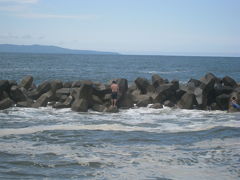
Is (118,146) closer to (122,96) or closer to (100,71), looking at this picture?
(122,96)

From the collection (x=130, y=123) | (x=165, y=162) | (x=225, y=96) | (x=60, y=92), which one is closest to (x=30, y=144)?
(x=165, y=162)

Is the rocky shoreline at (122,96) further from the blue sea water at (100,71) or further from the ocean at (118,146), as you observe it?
the blue sea water at (100,71)

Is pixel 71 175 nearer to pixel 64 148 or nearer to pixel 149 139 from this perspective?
pixel 64 148

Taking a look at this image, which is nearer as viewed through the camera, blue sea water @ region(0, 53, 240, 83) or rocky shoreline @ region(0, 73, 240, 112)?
rocky shoreline @ region(0, 73, 240, 112)

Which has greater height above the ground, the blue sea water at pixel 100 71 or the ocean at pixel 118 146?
the blue sea water at pixel 100 71

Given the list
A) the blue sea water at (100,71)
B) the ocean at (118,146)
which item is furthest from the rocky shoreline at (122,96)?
the blue sea water at (100,71)

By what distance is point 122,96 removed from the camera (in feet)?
71.9

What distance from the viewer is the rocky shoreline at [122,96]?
2103cm

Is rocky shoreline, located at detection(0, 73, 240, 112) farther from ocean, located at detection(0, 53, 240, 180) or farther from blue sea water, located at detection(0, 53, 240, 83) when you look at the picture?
blue sea water, located at detection(0, 53, 240, 83)

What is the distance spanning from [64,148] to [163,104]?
11674 millimetres

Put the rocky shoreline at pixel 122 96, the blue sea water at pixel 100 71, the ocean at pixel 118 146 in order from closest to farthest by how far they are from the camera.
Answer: the ocean at pixel 118 146
the rocky shoreline at pixel 122 96
the blue sea water at pixel 100 71

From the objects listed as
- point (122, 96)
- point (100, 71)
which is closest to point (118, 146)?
point (122, 96)

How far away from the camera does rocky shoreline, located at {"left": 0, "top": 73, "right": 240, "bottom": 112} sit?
69.0 feet

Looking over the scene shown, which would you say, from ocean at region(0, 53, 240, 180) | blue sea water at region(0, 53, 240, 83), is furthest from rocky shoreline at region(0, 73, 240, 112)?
blue sea water at region(0, 53, 240, 83)
